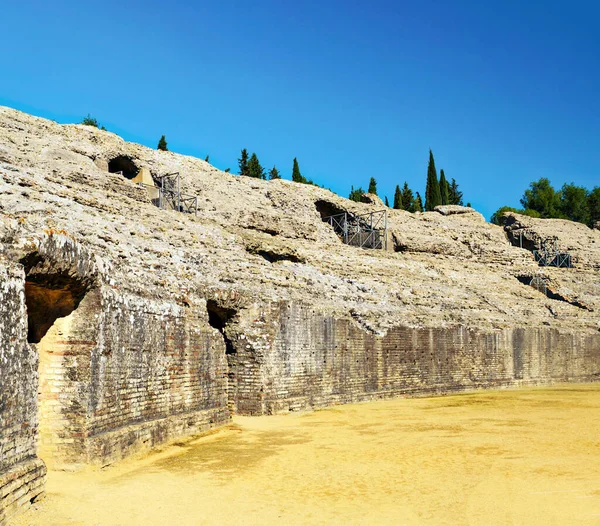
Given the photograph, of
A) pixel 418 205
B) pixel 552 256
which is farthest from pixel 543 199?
pixel 552 256

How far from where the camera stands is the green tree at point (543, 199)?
204 ft

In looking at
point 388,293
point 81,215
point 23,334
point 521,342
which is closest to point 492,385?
point 521,342

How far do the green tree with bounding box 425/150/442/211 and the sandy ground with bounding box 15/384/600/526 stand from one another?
44.9 meters

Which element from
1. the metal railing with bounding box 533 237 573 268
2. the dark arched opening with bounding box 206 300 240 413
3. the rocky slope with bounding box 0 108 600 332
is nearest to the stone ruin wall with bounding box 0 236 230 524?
the rocky slope with bounding box 0 108 600 332

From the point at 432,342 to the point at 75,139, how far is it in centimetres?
1636

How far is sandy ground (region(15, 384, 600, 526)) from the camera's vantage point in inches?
229

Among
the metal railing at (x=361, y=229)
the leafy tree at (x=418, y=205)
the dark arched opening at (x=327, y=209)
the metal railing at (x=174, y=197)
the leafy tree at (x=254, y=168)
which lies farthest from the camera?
the leafy tree at (x=418, y=205)

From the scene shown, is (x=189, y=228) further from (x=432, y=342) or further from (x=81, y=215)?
(x=432, y=342)

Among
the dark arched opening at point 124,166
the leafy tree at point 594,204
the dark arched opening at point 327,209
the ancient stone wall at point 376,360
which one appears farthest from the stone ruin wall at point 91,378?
the leafy tree at point 594,204

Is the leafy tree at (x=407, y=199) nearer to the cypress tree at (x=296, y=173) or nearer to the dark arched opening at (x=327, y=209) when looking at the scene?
the cypress tree at (x=296, y=173)

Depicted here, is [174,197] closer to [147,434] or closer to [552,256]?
[147,434]

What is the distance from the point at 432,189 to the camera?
56125mm

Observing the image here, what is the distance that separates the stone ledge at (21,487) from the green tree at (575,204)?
61847mm

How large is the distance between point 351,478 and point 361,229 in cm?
2663
